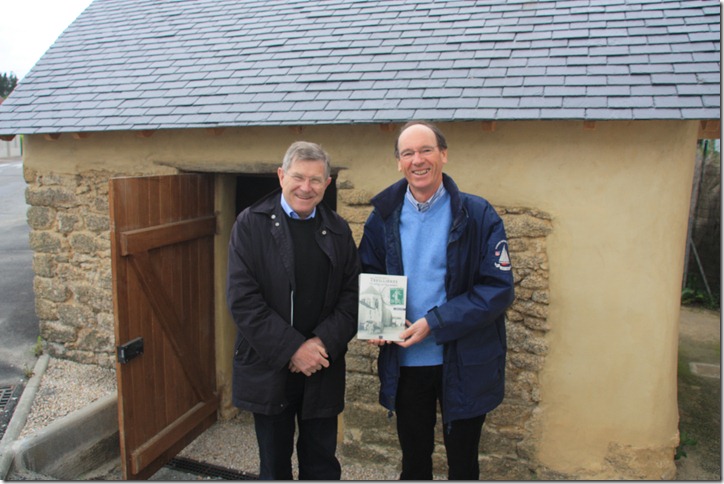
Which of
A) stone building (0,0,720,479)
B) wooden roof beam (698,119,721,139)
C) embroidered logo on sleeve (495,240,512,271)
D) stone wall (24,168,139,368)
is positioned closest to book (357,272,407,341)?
embroidered logo on sleeve (495,240,512,271)

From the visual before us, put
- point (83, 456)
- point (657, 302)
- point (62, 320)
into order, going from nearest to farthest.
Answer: point (657, 302) → point (83, 456) → point (62, 320)

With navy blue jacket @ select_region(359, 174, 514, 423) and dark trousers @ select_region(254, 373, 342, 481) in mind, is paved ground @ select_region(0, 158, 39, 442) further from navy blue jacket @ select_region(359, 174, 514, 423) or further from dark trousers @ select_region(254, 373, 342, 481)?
navy blue jacket @ select_region(359, 174, 514, 423)

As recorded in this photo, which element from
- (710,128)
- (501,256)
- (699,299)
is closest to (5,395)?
(501,256)

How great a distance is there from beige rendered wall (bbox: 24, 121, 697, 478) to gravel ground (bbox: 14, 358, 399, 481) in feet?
4.84

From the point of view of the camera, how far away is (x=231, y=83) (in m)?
4.61

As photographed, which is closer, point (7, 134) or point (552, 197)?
point (552, 197)

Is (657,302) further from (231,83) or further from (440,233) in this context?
(231,83)

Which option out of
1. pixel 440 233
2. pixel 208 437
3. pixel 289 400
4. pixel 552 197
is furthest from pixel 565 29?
pixel 208 437

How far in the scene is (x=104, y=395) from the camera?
456 centimetres

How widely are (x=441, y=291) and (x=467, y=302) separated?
0.17 meters

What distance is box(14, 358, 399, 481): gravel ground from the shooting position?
13.9 feet

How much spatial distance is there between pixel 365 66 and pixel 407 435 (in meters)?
2.87

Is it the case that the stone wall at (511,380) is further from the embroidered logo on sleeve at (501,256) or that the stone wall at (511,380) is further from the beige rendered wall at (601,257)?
the embroidered logo on sleeve at (501,256)

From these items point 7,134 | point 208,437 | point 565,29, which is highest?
point 565,29
